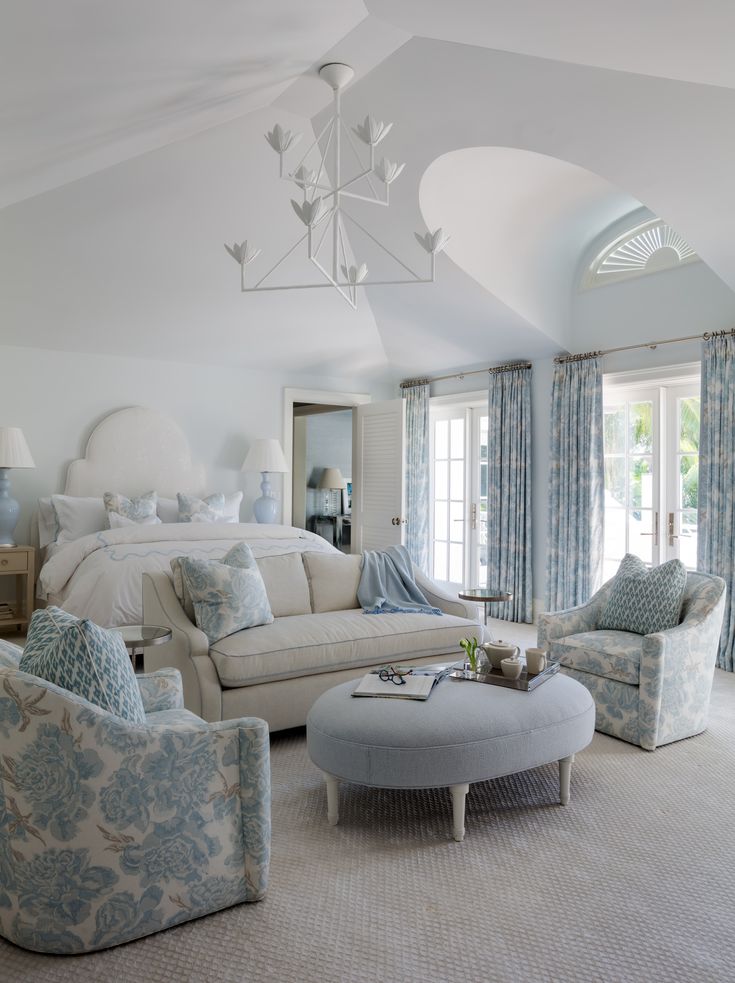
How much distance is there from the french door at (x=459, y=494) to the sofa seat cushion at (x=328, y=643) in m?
2.91

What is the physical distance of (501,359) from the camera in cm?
620

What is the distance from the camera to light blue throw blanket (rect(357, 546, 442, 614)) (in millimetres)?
4012

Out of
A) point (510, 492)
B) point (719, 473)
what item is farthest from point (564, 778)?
point (510, 492)

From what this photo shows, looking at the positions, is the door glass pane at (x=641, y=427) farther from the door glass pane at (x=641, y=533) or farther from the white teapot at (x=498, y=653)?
the white teapot at (x=498, y=653)

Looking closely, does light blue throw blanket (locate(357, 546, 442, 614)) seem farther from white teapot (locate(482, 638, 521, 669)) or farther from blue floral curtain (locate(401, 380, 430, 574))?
blue floral curtain (locate(401, 380, 430, 574))

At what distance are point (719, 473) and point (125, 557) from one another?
3.84 m

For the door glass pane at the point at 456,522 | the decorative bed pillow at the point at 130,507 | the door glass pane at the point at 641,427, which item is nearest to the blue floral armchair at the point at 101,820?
the decorative bed pillow at the point at 130,507

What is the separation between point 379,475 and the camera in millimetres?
6887

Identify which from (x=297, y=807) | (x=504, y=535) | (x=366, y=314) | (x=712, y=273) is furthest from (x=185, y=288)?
(x=297, y=807)

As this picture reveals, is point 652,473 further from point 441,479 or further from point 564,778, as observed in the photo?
point 564,778

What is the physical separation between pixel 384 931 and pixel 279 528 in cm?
384

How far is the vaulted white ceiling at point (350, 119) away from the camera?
2.50 meters

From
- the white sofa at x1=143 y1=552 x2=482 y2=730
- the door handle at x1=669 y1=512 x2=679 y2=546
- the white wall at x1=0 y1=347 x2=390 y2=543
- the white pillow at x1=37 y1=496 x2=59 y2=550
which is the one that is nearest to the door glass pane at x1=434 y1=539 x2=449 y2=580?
the white wall at x1=0 y1=347 x2=390 y2=543

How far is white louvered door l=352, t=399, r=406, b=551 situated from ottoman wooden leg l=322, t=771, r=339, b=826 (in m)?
4.19
